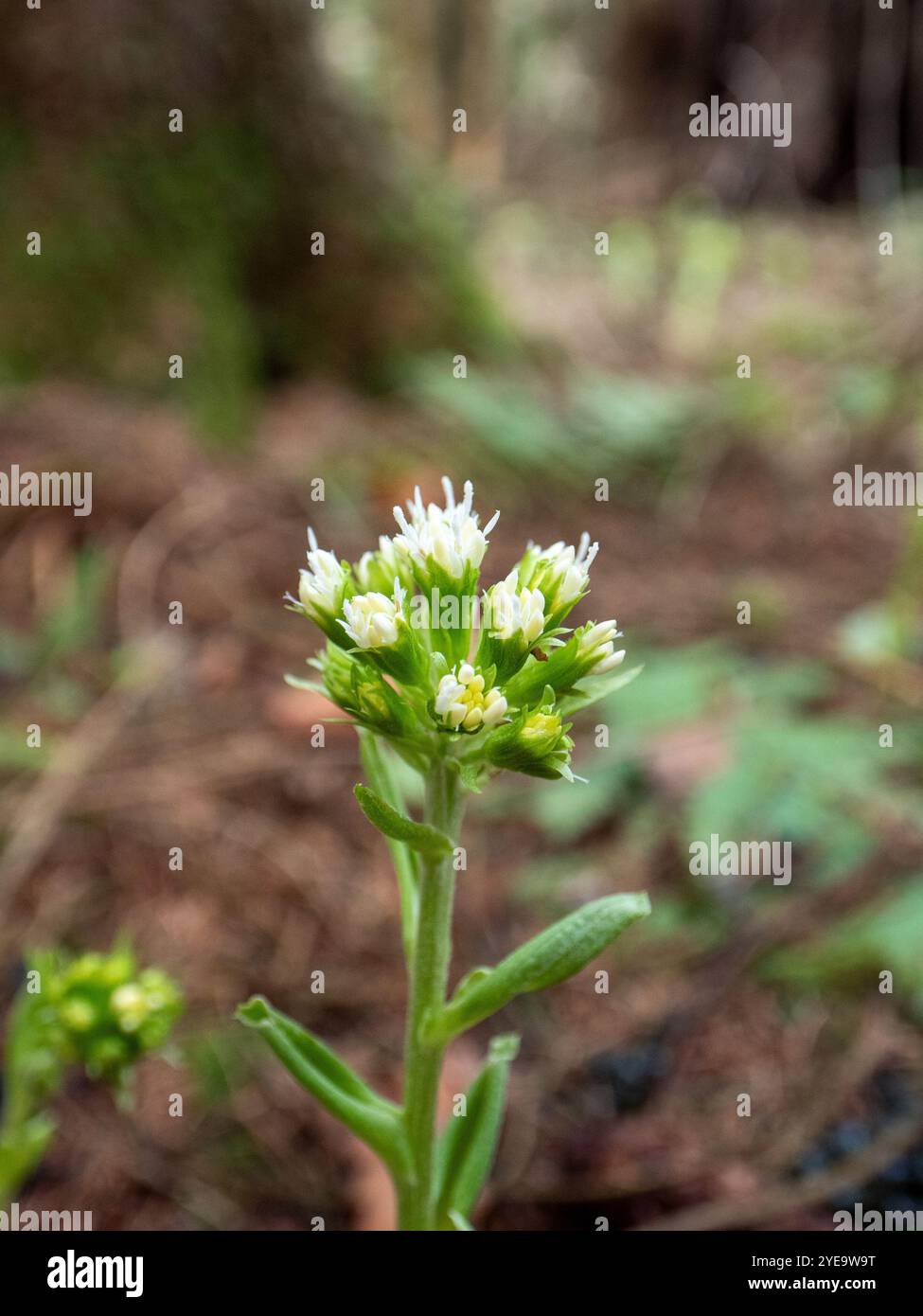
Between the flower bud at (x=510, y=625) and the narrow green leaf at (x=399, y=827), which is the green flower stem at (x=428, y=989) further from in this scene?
the flower bud at (x=510, y=625)

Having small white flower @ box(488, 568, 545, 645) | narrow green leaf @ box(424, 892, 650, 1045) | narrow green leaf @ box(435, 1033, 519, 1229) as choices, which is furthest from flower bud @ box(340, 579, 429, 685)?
narrow green leaf @ box(435, 1033, 519, 1229)

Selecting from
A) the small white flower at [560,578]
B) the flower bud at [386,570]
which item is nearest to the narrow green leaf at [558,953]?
the small white flower at [560,578]

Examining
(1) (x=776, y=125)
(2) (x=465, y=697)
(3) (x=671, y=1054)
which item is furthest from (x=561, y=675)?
(1) (x=776, y=125)

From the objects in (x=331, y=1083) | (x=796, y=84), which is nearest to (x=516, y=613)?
(x=331, y=1083)

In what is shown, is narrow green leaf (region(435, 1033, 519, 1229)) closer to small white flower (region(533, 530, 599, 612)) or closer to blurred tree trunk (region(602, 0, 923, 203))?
small white flower (region(533, 530, 599, 612))

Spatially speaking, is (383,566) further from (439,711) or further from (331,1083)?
(331,1083)

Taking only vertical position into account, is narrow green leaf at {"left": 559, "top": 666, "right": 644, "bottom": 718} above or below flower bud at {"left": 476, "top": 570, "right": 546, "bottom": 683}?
below

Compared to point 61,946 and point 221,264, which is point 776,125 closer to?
point 221,264
